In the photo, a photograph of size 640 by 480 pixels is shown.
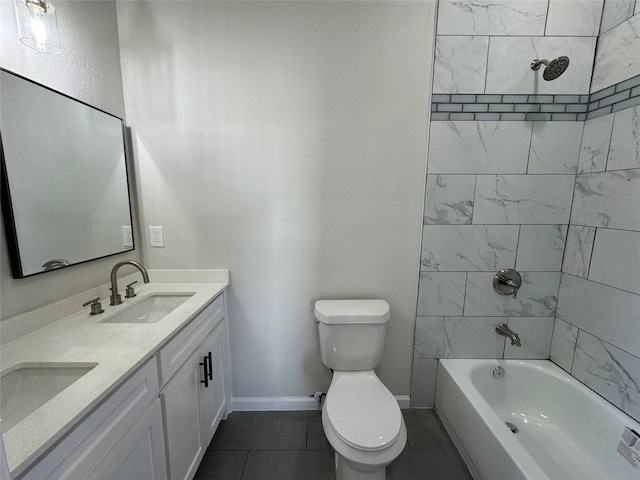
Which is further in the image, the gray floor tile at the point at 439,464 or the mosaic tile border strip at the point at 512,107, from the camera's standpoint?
the mosaic tile border strip at the point at 512,107

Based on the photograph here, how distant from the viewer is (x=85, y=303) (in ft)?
4.06

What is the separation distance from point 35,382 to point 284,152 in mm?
1364

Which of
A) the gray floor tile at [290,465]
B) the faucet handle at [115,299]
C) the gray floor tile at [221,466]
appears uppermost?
the faucet handle at [115,299]

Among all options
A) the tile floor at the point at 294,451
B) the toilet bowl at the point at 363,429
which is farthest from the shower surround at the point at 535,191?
the toilet bowl at the point at 363,429

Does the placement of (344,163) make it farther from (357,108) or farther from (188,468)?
(188,468)

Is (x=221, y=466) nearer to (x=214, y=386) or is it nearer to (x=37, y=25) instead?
(x=214, y=386)

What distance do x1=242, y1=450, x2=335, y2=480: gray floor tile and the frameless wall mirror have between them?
1.33 metres

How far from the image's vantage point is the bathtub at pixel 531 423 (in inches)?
45.1

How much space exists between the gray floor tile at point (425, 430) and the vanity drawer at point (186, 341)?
4.27 ft

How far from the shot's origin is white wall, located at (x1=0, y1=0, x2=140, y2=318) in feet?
3.23

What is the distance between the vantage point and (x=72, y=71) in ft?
4.02

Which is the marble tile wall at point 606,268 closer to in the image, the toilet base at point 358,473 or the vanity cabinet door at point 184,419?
the toilet base at point 358,473

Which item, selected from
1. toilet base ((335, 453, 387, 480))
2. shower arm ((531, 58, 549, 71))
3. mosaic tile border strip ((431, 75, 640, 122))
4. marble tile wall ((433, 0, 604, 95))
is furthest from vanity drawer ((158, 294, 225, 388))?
shower arm ((531, 58, 549, 71))

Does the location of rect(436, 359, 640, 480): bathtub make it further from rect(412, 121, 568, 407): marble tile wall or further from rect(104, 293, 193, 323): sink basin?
rect(104, 293, 193, 323): sink basin
